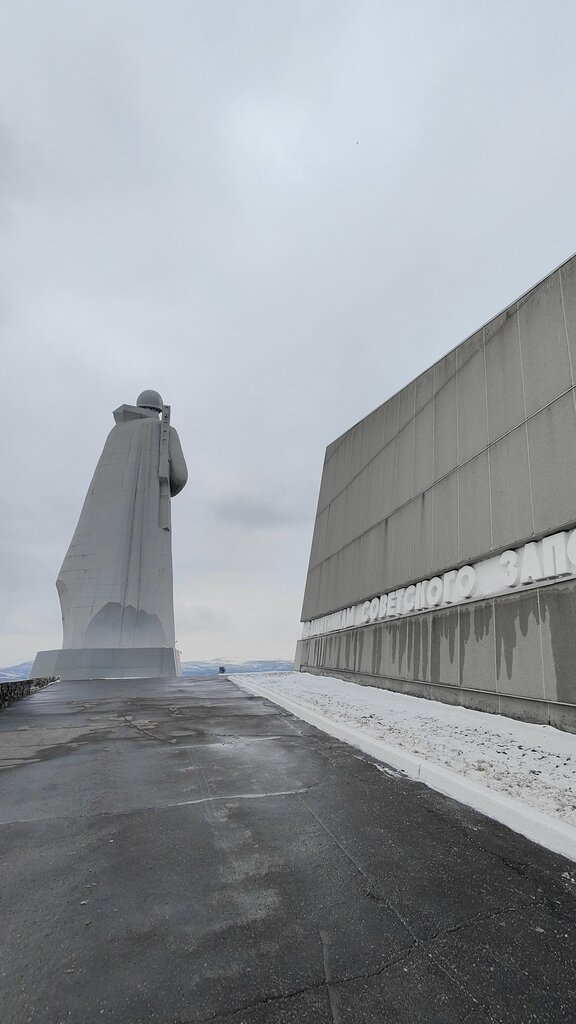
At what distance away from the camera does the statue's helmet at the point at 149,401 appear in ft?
109

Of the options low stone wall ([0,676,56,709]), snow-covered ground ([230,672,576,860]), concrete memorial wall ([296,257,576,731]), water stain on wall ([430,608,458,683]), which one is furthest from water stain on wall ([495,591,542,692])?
low stone wall ([0,676,56,709])

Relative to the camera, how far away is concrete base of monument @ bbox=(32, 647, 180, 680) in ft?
77.1

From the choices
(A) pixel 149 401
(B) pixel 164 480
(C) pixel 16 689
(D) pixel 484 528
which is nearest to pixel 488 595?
(D) pixel 484 528

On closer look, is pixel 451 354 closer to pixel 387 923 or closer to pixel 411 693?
pixel 411 693

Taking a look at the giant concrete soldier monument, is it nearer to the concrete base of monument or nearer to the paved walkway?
the concrete base of monument

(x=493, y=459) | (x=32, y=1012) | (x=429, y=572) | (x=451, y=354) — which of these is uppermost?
(x=451, y=354)

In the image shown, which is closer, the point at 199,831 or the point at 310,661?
the point at 199,831

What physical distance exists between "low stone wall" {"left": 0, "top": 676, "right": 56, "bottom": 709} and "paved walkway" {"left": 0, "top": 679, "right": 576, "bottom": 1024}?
6996mm

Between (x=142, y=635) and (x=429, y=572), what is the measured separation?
759 inches

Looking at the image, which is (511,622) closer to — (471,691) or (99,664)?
(471,691)

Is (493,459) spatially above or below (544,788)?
above

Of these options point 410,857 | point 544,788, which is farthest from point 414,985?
point 544,788

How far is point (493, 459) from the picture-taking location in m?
10.8

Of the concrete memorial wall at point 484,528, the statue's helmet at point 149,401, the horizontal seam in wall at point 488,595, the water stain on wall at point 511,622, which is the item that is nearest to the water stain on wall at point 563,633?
the concrete memorial wall at point 484,528
